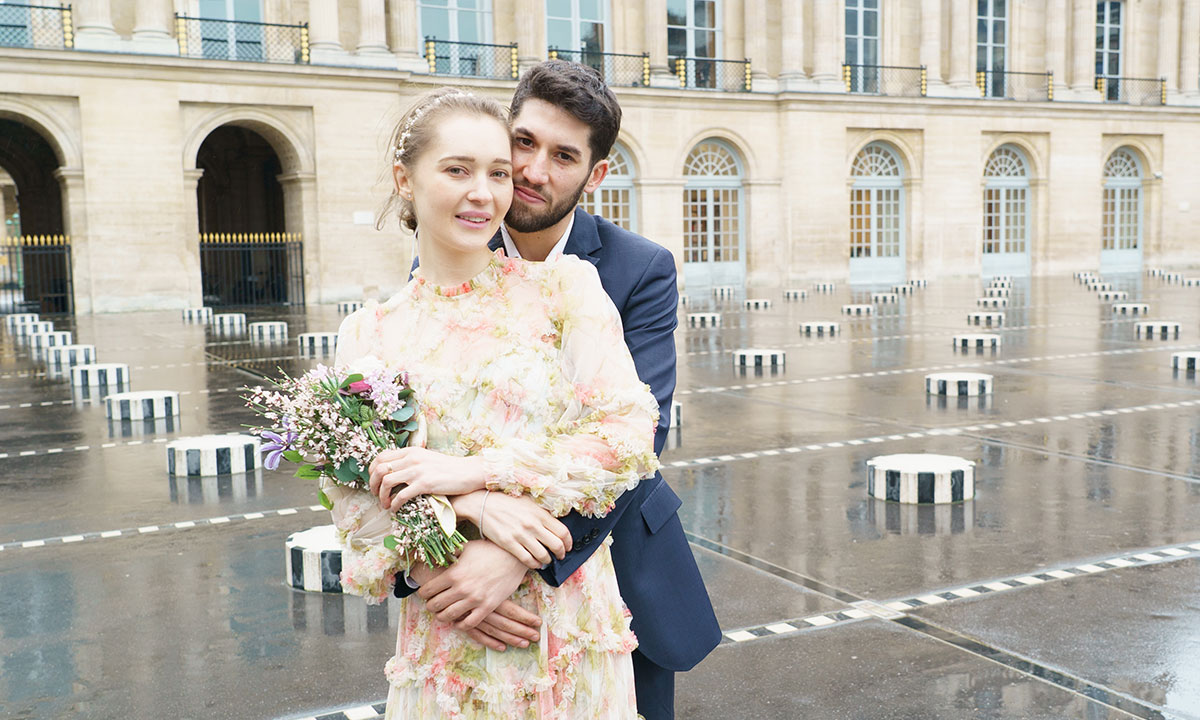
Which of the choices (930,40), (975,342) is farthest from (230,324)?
(930,40)

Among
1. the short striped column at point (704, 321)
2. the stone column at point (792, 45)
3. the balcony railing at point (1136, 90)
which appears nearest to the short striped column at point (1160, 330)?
the short striped column at point (704, 321)

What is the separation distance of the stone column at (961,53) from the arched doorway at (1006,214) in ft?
9.41

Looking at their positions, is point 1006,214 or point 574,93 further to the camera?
point 1006,214

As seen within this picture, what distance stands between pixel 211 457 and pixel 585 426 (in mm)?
6504

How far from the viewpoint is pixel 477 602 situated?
7.47 feet

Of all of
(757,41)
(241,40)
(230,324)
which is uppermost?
(757,41)

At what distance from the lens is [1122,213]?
4200cm

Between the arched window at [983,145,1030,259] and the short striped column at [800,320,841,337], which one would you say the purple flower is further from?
the arched window at [983,145,1030,259]

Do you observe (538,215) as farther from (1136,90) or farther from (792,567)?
(1136,90)

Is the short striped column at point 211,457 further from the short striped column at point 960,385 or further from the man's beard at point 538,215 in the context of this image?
the short striped column at point 960,385

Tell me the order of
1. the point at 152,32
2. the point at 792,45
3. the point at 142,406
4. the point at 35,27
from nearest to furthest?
the point at 142,406, the point at 35,27, the point at 152,32, the point at 792,45

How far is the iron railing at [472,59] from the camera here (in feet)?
103

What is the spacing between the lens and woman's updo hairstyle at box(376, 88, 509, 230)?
237cm

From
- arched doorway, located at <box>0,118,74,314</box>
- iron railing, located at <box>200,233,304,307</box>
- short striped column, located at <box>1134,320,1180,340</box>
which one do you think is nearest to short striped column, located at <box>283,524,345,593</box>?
short striped column, located at <box>1134,320,1180,340</box>
